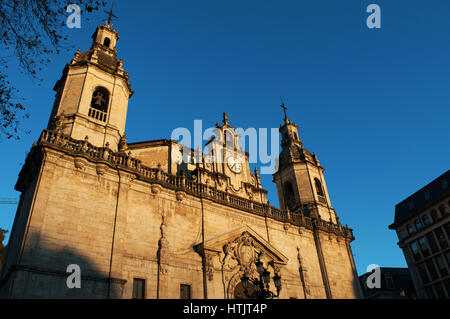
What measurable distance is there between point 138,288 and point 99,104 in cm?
1184

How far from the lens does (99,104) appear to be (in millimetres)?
21094

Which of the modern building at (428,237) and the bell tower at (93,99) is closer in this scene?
the bell tower at (93,99)

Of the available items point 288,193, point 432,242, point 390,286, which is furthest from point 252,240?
point 390,286

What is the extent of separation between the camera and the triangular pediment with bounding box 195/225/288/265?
65.1ft

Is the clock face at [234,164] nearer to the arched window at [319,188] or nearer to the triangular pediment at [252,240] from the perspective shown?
the triangular pediment at [252,240]

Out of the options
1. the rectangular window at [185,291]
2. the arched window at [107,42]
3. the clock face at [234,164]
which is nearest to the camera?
the rectangular window at [185,291]

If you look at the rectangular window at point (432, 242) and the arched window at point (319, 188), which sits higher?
the arched window at point (319, 188)

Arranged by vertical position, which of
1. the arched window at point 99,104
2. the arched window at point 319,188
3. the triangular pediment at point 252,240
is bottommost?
the triangular pediment at point 252,240

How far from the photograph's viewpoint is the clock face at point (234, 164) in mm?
25828

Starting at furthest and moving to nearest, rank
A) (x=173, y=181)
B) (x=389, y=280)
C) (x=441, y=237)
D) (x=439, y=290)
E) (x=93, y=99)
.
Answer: (x=389, y=280) < (x=441, y=237) < (x=439, y=290) < (x=93, y=99) < (x=173, y=181)

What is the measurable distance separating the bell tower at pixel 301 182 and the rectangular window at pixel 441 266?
12313 mm

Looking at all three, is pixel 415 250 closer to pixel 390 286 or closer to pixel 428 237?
pixel 428 237

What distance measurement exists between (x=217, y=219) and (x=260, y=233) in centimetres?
375

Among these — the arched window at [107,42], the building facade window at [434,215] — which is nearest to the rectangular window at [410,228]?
the building facade window at [434,215]
